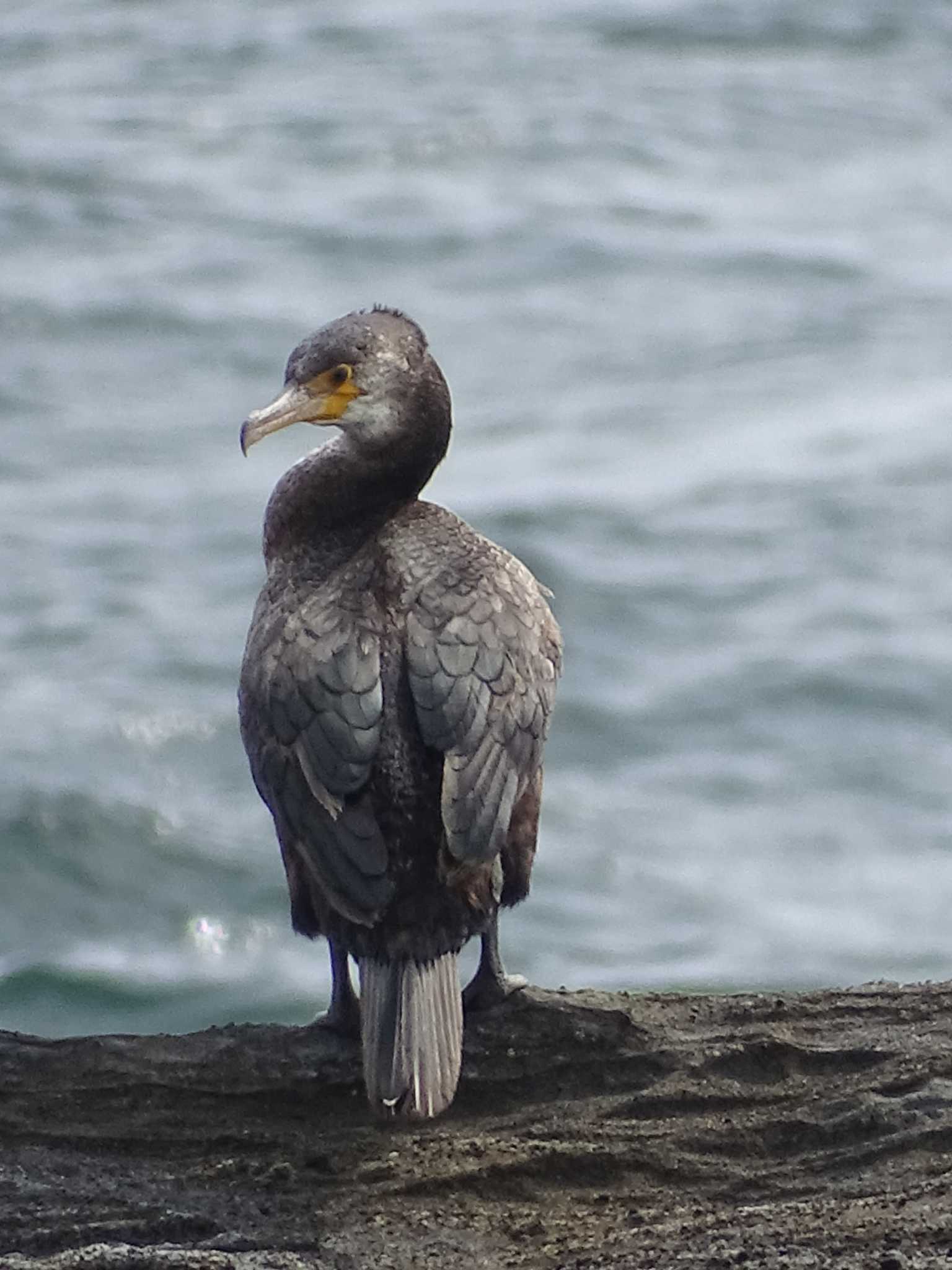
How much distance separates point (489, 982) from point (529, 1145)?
27.6 inches

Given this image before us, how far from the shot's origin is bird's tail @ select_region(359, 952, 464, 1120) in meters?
4.65

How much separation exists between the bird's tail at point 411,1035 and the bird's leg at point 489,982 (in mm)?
388

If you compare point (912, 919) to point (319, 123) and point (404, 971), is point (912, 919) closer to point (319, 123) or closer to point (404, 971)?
point (404, 971)

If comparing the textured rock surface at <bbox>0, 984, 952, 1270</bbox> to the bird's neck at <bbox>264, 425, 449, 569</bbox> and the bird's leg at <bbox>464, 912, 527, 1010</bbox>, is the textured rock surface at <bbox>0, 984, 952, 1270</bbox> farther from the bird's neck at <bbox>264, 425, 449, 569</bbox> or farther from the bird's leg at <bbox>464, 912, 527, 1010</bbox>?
the bird's neck at <bbox>264, 425, 449, 569</bbox>

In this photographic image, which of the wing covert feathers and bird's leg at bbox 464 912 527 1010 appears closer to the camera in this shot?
the wing covert feathers

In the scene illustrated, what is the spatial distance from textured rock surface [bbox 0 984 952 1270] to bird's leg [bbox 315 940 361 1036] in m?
0.05

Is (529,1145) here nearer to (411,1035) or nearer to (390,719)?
(411,1035)

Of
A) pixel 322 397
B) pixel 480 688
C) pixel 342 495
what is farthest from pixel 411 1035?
pixel 322 397

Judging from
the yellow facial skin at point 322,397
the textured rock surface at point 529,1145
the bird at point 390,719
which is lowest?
the textured rock surface at point 529,1145

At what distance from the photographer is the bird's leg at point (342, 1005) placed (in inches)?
205

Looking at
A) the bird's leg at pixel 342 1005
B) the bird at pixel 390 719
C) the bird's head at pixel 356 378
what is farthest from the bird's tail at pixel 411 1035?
the bird's head at pixel 356 378

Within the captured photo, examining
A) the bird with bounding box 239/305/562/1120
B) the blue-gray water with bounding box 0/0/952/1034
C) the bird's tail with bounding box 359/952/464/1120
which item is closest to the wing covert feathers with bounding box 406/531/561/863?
the bird with bounding box 239/305/562/1120

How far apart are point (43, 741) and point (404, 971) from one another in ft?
21.5

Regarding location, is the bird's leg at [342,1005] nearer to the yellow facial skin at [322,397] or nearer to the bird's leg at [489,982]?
the bird's leg at [489,982]
